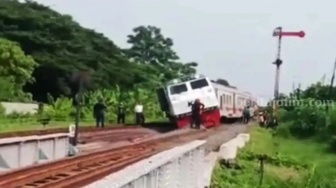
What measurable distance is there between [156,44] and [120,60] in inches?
1262

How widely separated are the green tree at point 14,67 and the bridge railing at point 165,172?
43.2 m

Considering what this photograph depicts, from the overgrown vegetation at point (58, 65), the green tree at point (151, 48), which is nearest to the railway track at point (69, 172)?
the overgrown vegetation at point (58, 65)

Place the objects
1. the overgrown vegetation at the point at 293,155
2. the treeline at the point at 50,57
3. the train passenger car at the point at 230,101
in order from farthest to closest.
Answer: the treeline at the point at 50,57 → the train passenger car at the point at 230,101 → the overgrown vegetation at the point at 293,155

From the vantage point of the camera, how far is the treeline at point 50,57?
59.3m

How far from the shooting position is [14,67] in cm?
5956

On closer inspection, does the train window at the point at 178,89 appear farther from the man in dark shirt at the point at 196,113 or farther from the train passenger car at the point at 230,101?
the man in dark shirt at the point at 196,113

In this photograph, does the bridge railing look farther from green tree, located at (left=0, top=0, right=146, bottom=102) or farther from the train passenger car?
green tree, located at (left=0, top=0, right=146, bottom=102)

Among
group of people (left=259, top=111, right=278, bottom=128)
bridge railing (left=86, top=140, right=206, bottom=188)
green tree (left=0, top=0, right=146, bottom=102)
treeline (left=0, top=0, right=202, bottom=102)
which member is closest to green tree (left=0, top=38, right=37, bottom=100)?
treeline (left=0, top=0, right=202, bottom=102)

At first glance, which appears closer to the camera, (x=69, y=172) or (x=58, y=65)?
(x=69, y=172)

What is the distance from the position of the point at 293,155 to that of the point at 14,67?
35.4 meters

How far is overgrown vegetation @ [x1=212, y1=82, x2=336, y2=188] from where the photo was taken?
1675 cm

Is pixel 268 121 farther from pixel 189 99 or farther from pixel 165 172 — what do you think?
pixel 165 172

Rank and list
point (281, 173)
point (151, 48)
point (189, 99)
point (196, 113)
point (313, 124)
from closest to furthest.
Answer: point (281, 173), point (196, 113), point (313, 124), point (189, 99), point (151, 48)

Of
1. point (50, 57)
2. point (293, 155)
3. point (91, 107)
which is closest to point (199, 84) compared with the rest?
point (293, 155)
